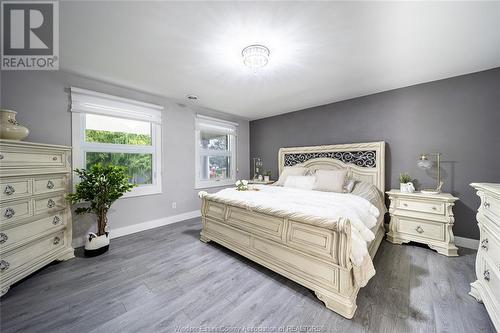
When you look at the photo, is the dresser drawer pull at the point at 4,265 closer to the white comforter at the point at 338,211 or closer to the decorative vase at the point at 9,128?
the decorative vase at the point at 9,128

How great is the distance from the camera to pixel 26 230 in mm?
1812

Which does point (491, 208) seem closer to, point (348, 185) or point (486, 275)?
point (486, 275)

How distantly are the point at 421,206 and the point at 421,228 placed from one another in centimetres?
29

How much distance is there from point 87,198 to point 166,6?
229 centimetres

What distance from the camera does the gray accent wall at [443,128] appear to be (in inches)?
93.6

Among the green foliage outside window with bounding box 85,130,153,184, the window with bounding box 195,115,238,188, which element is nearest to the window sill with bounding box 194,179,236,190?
the window with bounding box 195,115,238,188

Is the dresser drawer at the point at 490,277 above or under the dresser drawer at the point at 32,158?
under

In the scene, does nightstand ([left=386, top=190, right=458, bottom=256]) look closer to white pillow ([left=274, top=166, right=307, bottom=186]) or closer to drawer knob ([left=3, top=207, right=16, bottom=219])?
white pillow ([left=274, top=166, right=307, bottom=186])

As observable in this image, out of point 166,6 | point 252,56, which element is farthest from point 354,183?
point 166,6

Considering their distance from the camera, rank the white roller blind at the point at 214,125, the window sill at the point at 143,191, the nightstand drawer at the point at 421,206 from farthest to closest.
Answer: the white roller blind at the point at 214,125, the window sill at the point at 143,191, the nightstand drawer at the point at 421,206

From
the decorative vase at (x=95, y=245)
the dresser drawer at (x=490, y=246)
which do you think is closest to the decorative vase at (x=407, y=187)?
the dresser drawer at (x=490, y=246)

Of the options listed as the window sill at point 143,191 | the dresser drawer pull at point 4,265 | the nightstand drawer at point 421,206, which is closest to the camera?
the dresser drawer pull at point 4,265

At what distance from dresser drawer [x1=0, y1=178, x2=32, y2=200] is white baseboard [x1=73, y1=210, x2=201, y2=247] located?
1054mm

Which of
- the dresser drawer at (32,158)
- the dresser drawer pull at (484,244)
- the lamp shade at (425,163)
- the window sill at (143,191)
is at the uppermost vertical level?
the dresser drawer at (32,158)
